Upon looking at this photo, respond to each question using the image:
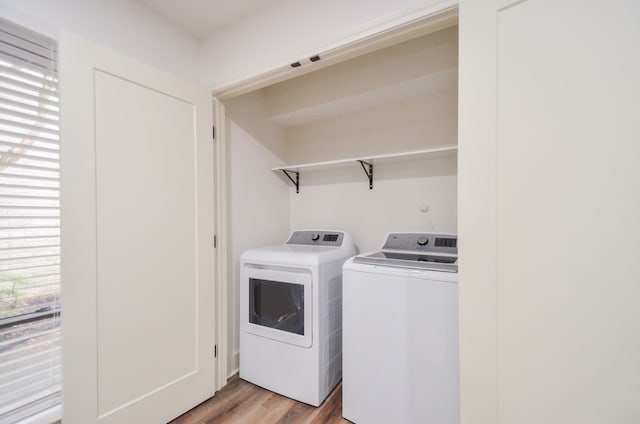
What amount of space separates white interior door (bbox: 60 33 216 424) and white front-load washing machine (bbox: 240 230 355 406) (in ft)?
A: 0.89

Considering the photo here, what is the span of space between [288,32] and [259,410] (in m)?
2.27

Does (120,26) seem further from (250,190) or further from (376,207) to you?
(376,207)

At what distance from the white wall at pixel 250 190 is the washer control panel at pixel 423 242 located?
3.55ft

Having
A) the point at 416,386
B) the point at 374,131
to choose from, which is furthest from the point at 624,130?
the point at 374,131

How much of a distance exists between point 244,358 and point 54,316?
114 cm

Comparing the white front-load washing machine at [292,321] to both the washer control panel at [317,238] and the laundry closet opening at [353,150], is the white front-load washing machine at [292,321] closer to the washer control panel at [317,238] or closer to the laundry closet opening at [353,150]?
the washer control panel at [317,238]

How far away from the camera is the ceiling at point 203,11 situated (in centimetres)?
154

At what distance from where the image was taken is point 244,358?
1919 millimetres

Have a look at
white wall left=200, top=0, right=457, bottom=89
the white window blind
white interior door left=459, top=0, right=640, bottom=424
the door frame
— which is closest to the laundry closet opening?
the door frame

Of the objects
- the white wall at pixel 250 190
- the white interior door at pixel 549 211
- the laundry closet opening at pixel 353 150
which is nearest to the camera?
the white interior door at pixel 549 211

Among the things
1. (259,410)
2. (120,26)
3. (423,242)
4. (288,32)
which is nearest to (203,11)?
(120,26)

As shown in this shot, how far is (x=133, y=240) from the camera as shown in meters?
1.38

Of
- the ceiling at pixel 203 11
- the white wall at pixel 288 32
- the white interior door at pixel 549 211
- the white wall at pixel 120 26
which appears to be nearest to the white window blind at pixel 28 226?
the white wall at pixel 120 26

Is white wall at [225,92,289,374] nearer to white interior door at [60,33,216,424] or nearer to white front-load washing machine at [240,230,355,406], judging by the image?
white front-load washing machine at [240,230,355,406]
